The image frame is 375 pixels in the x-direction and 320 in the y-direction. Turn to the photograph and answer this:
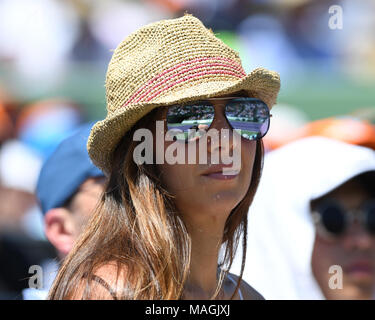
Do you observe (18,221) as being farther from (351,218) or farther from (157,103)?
(157,103)

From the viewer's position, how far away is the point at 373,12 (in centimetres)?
462

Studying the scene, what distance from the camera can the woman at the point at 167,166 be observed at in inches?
51.9

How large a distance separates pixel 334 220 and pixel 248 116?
1.00 meters

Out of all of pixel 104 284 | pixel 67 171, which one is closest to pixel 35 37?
pixel 67 171

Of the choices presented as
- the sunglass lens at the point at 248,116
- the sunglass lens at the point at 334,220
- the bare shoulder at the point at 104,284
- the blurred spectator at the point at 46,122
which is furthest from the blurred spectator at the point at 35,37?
the bare shoulder at the point at 104,284

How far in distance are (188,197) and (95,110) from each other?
3.41 metres

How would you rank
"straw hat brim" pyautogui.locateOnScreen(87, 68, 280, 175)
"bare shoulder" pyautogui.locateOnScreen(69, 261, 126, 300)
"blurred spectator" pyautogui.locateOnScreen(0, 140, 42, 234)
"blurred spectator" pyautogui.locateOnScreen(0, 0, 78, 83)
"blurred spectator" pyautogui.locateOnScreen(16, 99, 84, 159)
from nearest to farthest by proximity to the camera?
1. "bare shoulder" pyautogui.locateOnScreen(69, 261, 126, 300)
2. "straw hat brim" pyautogui.locateOnScreen(87, 68, 280, 175)
3. "blurred spectator" pyautogui.locateOnScreen(0, 140, 42, 234)
4. "blurred spectator" pyautogui.locateOnScreen(16, 99, 84, 159)
5. "blurred spectator" pyautogui.locateOnScreen(0, 0, 78, 83)

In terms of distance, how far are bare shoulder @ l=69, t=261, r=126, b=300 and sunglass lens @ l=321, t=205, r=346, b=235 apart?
1.23 metres

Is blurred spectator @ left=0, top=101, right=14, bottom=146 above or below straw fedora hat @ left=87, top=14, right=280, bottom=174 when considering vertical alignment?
above

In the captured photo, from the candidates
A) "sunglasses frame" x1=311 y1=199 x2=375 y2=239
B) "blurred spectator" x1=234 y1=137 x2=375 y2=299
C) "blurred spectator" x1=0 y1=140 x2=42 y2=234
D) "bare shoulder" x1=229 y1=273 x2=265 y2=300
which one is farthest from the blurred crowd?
"bare shoulder" x1=229 y1=273 x2=265 y2=300

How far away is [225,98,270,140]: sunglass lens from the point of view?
1.42m

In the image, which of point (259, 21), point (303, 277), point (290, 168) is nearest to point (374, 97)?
point (259, 21)

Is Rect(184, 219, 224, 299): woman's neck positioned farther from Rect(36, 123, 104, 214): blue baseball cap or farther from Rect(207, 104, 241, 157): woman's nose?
Rect(36, 123, 104, 214): blue baseball cap

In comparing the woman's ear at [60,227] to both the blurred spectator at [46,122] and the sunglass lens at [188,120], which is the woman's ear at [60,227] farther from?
the blurred spectator at [46,122]
